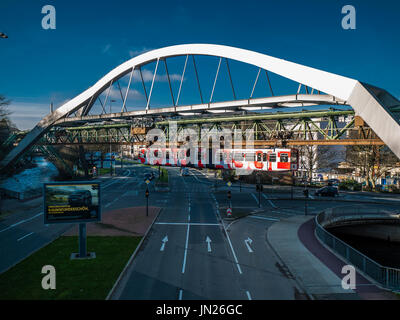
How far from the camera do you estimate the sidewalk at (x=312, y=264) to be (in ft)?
46.0

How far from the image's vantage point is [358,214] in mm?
30625

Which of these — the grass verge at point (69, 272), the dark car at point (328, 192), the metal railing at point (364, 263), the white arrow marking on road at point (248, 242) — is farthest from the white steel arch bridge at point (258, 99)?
the dark car at point (328, 192)

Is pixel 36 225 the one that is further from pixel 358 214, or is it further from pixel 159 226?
pixel 358 214

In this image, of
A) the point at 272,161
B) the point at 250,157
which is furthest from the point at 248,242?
the point at 250,157

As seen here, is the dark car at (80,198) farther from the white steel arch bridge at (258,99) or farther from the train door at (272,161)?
the train door at (272,161)

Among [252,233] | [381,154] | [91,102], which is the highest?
[91,102]

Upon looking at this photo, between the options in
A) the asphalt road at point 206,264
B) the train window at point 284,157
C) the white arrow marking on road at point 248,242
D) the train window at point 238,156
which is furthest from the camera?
the train window at point 238,156

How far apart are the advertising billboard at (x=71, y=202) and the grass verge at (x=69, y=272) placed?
242 cm

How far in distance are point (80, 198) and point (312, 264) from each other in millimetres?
15894

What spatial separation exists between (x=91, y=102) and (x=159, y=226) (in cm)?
3876

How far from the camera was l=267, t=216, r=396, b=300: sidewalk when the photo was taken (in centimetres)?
1402

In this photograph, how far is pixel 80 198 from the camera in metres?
19.3

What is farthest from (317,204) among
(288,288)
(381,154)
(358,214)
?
(288,288)

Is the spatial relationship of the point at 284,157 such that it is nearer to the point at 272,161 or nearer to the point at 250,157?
the point at 272,161
